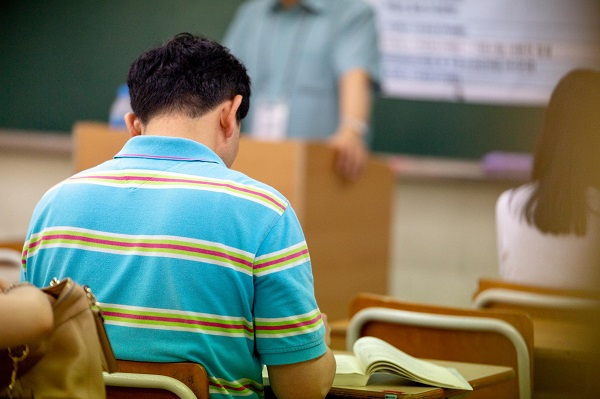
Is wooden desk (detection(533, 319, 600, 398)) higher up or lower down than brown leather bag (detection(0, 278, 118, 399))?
lower down

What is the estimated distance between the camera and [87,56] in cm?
540

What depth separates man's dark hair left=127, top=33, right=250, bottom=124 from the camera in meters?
1.67

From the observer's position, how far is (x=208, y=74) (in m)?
1.68

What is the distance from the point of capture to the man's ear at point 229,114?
1697 millimetres

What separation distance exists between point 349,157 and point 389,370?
1.48 metres

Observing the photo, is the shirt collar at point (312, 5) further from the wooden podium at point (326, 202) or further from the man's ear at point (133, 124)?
the man's ear at point (133, 124)

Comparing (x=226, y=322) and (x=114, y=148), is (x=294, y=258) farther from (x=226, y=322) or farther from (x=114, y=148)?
(x=114, y=148)

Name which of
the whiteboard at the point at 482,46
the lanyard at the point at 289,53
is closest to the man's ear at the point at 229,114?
the lanyard at the point at 289,53

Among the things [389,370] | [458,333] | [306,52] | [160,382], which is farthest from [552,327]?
[306,52]

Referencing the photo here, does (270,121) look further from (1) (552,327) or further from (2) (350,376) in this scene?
(2) (350,376)

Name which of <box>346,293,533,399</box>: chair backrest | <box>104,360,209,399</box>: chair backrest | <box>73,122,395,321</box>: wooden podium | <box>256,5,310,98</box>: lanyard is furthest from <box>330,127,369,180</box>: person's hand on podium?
<box>104,360,209,399</box>: chair backrest

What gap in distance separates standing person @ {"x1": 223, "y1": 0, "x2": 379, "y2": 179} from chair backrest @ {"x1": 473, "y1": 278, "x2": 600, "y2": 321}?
5.66ft

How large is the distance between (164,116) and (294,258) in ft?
1.24

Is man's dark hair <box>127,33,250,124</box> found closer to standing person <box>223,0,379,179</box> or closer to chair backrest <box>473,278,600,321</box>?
chair backrest <box>473,278,600,321</box>
